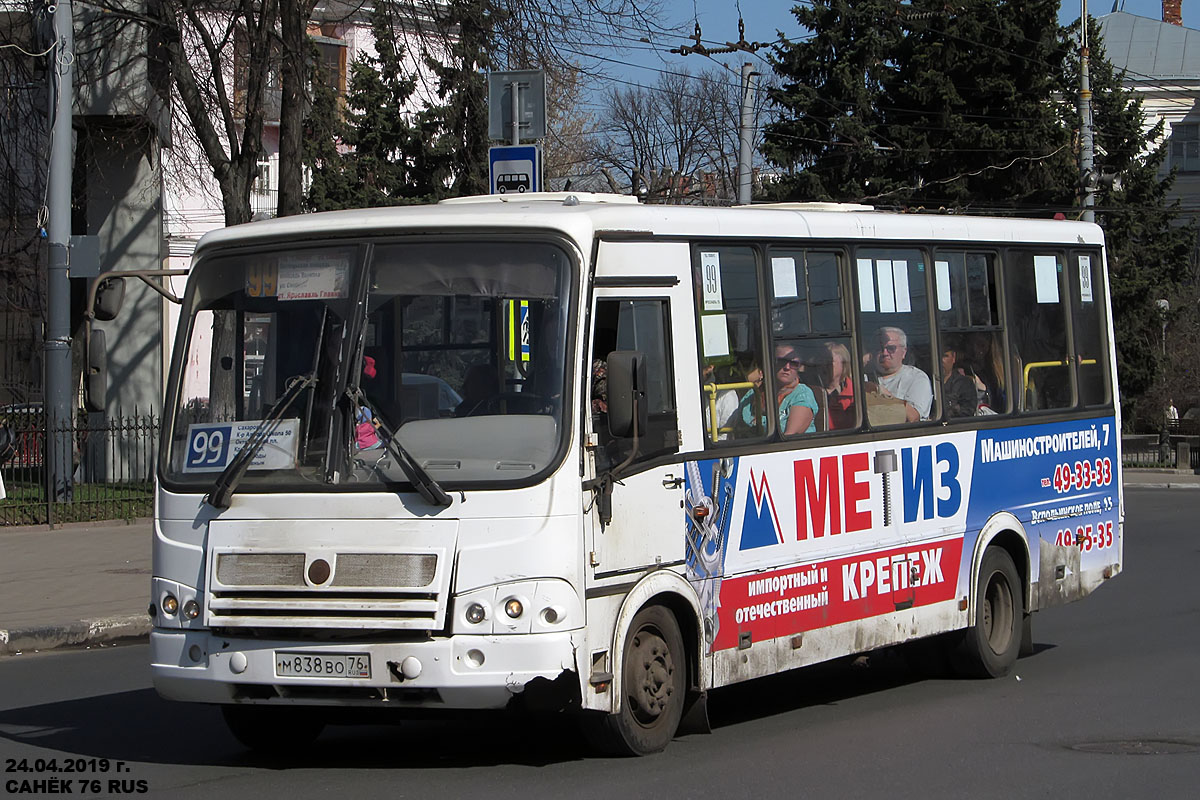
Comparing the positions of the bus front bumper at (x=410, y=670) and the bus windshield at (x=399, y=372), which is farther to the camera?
the bus windshield at (x=399, y=372)

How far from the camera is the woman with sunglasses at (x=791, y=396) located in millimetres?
8766

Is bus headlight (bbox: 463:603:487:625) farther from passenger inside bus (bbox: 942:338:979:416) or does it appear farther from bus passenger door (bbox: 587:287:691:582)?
passenger inside bus (bbox: 942:338:979:416)

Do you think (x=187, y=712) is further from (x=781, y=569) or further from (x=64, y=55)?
(x=64, y=55)

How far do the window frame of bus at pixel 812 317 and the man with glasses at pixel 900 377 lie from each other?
293mm

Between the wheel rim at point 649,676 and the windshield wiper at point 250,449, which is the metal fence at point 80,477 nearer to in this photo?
the windshield wiper at point 250,449

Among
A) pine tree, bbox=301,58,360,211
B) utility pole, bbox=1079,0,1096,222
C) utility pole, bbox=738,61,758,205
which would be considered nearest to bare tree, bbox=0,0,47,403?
pine tree, bbox=301,58,360,211

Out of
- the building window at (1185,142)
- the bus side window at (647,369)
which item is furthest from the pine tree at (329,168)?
the building window at (1185,142)

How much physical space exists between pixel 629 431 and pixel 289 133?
1423 cm

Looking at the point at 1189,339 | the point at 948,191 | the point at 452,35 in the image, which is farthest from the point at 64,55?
the point at 1189,339

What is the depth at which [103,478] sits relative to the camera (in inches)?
865

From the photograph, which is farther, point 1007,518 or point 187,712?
point 1007,518

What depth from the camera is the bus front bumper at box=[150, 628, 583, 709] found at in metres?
6.89

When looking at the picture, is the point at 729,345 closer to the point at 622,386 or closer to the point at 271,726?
the point at 622,386

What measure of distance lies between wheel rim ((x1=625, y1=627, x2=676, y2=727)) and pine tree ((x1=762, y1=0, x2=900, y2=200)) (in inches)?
1282
